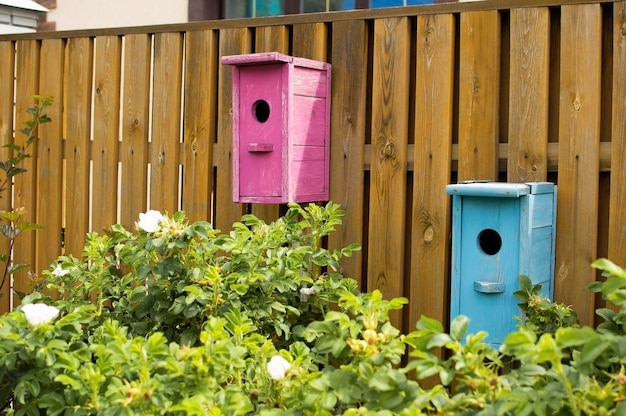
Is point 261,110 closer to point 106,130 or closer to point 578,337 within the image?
point 106,130

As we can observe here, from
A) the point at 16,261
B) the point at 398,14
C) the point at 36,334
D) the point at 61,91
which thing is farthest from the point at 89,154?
the point at 36,334

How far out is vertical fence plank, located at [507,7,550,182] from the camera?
3.35 metres

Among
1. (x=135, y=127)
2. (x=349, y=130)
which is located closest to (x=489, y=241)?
(x=349, y=130)

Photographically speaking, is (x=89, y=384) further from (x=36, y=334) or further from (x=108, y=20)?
(x=108, y=20)

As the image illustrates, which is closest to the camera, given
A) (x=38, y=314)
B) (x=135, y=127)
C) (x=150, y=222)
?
(x=38, y=314)

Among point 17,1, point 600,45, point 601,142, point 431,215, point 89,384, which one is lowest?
point 89,384

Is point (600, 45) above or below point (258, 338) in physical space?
above

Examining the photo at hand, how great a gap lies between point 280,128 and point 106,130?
4.15ft

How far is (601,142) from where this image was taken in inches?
130

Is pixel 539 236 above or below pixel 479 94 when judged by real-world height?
below

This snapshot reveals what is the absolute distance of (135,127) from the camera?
4.41m

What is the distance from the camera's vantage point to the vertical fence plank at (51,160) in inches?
185

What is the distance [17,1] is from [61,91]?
1792 mm

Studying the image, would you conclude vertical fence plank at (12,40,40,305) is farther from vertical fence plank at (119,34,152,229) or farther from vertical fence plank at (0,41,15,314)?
vertical fence plank at (119,34,152,229)
